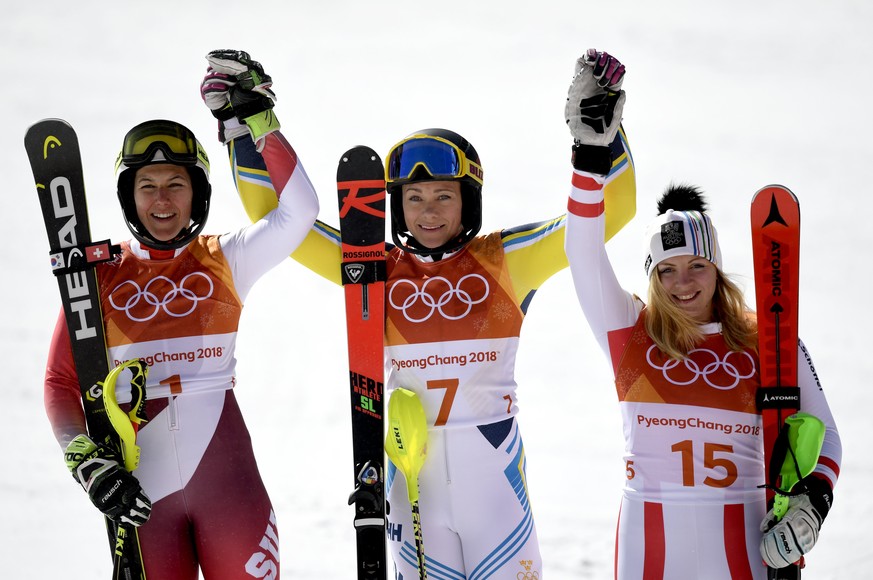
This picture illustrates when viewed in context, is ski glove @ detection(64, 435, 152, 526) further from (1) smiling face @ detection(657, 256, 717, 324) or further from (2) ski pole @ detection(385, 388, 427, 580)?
(1) smiling face @ detection(657, 256, 717, 324)

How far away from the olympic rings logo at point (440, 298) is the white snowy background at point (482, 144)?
353cm

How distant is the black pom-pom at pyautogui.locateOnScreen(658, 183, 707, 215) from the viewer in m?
3.52

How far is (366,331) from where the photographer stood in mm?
3574

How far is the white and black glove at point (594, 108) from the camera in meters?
3.15

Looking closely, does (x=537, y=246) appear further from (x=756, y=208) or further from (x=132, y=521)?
(x=132, y=521)

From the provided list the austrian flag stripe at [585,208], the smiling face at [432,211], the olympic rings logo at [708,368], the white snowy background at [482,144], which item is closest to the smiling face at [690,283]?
the olympic rings logo at [708,368]

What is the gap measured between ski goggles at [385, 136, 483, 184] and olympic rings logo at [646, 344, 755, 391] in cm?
95

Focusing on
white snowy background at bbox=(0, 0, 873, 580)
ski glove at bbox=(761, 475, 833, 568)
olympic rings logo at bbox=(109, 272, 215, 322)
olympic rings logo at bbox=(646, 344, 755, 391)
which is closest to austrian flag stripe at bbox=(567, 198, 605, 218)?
olympic rings logo at bbox=(646, 344, 755, 391)

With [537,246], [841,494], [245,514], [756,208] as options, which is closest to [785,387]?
[756,208]

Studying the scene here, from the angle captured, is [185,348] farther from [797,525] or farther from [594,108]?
[797,525]

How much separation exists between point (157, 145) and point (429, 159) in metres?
0.95

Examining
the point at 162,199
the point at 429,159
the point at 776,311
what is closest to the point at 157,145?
the point at 162,199

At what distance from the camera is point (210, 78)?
3.57 metres

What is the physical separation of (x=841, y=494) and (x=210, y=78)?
5.70 meters
